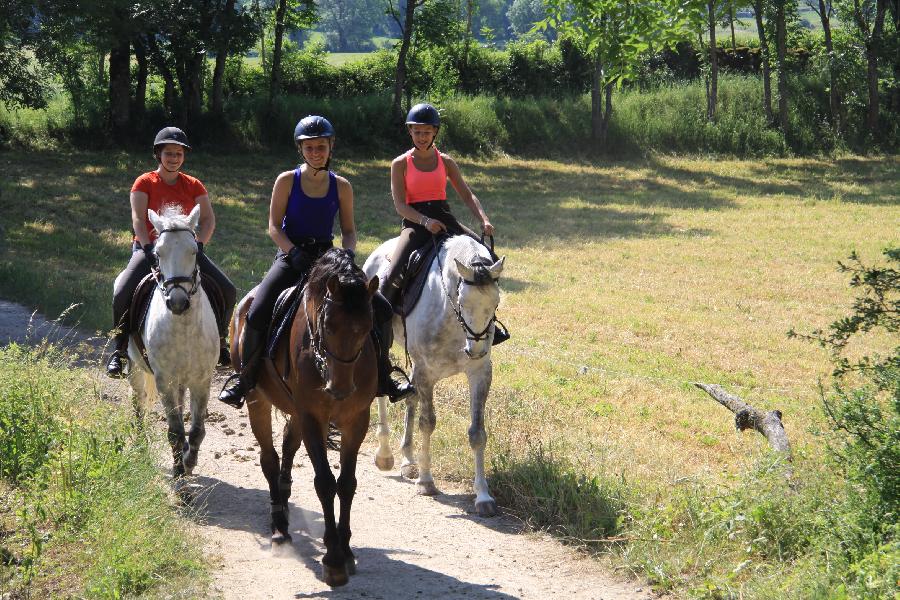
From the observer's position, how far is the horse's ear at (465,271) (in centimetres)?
734

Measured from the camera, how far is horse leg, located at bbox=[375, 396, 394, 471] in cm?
873

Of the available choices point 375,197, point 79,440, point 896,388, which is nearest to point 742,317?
point 896,388

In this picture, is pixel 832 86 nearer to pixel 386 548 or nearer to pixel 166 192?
pixel 166 192

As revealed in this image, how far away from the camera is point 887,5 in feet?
106

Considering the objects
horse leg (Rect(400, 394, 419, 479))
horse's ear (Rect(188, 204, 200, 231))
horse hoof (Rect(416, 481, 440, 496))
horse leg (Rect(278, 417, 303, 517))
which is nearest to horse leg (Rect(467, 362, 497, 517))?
horse hoof (Rect(416, 481, 440, 496))

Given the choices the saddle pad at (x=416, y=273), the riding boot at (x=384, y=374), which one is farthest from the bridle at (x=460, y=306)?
the saddle pad at (x=416, y=273)

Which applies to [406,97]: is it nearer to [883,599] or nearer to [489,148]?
[489,148]

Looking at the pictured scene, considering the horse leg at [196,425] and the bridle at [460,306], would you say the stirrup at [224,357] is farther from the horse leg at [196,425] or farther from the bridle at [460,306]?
the bridle at [460,306]

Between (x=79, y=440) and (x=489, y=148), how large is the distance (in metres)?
27.8

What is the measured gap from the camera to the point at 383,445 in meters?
8.80

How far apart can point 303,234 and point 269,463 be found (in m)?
1.69

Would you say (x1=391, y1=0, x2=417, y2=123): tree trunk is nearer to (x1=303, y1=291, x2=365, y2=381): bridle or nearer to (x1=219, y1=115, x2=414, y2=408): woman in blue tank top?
(x1=219, y1=115, x2=414, y2=408): woman in blue tank top

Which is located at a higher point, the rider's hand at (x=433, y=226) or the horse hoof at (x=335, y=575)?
the rider's hand at (x=433, y=226)

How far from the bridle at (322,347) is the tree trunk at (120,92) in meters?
24.7
